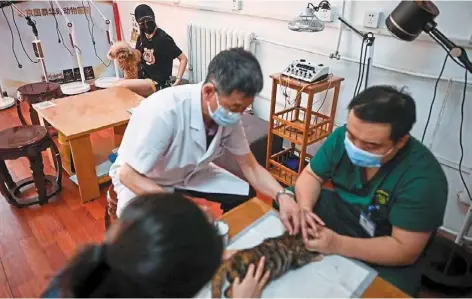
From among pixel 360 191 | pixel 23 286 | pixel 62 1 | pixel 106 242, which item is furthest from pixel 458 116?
pixel 62 1

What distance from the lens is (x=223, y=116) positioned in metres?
1.32

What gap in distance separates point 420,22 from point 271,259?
4.10ft

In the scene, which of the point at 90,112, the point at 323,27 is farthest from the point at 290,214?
the point at 90,112

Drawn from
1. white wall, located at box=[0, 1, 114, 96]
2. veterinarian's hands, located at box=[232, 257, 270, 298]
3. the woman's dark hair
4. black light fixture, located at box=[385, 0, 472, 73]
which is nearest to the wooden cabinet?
black light fixture, located at box=[385, 0, 472, 73]

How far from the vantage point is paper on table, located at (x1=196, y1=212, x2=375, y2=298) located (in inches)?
35.3

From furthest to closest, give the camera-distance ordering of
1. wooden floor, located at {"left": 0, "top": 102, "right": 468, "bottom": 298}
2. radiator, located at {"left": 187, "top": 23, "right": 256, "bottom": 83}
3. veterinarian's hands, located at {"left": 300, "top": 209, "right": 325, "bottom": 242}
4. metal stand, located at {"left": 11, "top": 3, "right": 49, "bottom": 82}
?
metal stand, located at {"left": 11, "top": 3, "right": 49, "bottom": 82}, radiator, located at {"left": 187, "top": 23, "right": 256, "bottom": 83}, wooden floor, located at {"left": 0, "top": 102, "right": 468, "bottom": 298}, veterinarian's hands, located at {"left": 300, "top": 209, "right": 325, "bottom": 242}

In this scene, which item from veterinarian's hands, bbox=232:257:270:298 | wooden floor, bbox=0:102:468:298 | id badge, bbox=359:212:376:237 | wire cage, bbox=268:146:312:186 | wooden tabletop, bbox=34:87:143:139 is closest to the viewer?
veterinarian's hands, bbox=232:257:270:298

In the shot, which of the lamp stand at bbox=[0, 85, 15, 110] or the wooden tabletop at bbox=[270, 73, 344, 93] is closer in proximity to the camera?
the wooden tabletop at bbox=[270, 73, 344, 93]

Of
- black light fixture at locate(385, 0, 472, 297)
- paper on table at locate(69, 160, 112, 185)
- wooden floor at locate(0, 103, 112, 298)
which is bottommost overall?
wooden floor at locate(0, 103, 112, 298)

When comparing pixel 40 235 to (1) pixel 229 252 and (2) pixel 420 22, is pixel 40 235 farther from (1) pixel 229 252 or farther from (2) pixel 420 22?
(2) pixel 420 22

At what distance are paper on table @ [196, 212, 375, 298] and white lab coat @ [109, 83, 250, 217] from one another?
48 cm

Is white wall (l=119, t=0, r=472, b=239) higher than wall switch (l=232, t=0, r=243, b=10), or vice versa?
wall switch (l=232, t=0, r=243, b=10)

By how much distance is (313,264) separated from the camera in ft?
3.28

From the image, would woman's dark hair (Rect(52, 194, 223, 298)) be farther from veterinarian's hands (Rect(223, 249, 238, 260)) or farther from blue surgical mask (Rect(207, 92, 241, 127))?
blue surgical mask (Rect(207, 92, 241, 127))
